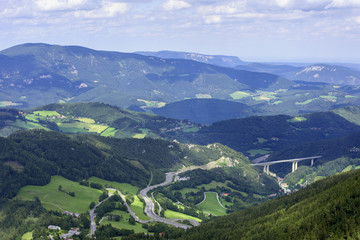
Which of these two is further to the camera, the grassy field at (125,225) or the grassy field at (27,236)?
A: the grassy field at (125,225)

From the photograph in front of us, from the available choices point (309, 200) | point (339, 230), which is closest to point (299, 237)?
point (339, 230)

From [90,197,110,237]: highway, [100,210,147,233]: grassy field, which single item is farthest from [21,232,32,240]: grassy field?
[100,210,147,233]: grassy field

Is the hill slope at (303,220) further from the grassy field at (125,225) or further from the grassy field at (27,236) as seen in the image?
the grassy field at (27,236)

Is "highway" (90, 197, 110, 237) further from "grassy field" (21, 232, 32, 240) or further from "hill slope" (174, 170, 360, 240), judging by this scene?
"hill slope" (174, 170, 360, 240)

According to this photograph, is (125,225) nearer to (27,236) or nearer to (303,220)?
(27,236)

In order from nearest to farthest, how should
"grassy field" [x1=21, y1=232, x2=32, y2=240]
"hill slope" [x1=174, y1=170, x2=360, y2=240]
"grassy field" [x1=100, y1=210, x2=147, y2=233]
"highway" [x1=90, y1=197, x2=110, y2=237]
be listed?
1. "hill slope" [x1=174, y1=170, x2=360, y2=240]
2. "grassy field" [x1=21, y1=232, x2=32, y2=240]
3. "highway" [x1=90, y1=197, x2=110, y2=237]
4. "grassy field" [x1=100, y1=210, x2=147, y2=233]

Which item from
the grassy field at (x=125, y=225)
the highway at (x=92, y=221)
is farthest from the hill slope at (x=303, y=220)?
the highway at (x=92, y=221)

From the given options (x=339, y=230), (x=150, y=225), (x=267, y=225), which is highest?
(x=339, y=230)

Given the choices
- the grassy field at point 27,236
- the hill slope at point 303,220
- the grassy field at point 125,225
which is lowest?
the grassy field at point 125,225

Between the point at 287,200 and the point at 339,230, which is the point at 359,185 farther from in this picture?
the point at 287,200

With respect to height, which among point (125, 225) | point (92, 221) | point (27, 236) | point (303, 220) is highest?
point (303, 220)

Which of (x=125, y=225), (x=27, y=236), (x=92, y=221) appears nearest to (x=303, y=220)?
(x=125, y=225)
